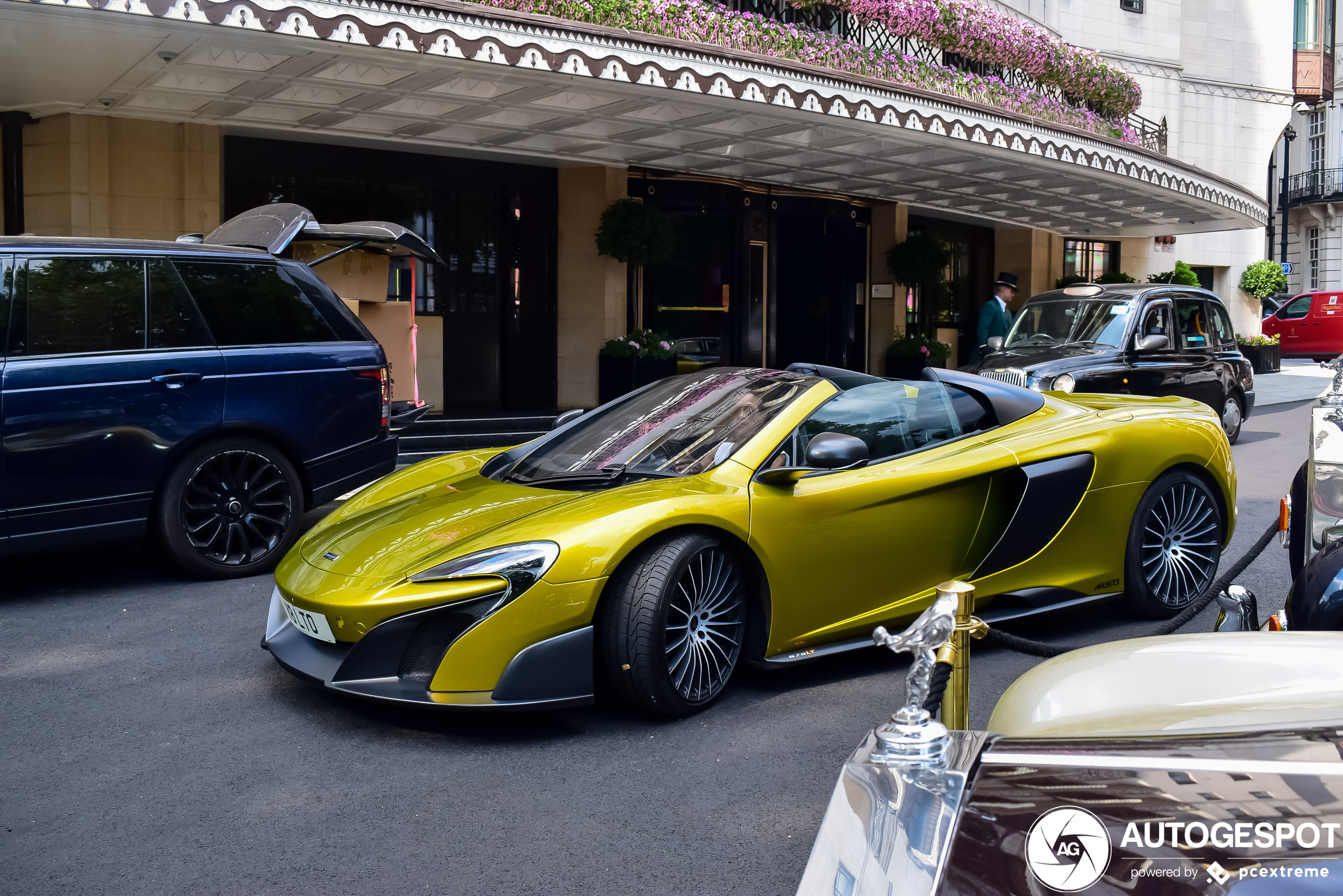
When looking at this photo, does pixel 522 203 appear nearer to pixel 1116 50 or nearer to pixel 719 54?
pixel 719 54

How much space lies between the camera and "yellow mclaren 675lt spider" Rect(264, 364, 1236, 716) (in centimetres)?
371

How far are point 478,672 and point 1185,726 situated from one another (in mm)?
2487

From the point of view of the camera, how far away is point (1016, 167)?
16.0 metres

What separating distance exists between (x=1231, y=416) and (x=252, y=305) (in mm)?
10612

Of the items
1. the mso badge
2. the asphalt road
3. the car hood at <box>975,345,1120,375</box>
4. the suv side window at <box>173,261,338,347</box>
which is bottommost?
the asphalt road

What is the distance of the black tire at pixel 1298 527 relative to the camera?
4.45 meters

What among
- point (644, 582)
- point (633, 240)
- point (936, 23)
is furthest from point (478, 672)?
point (936, 23)

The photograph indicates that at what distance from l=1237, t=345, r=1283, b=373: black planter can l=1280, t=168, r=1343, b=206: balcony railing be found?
24262 mm

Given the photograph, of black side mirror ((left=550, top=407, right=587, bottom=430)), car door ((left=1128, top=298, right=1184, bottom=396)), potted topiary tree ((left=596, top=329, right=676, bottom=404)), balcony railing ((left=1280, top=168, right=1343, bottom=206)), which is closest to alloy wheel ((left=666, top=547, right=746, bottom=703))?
black side mirror ((left=550, top=407, right=587, bottom=430))

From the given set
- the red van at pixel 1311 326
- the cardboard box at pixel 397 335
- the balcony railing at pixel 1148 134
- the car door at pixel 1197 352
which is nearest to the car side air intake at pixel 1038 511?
the cardboard box at pixel 397 335

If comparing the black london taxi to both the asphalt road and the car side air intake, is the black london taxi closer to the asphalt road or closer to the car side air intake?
the car side air intake

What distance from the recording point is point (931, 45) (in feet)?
60.1

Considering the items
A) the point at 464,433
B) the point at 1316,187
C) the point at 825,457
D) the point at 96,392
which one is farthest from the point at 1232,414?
the point at 1316,187

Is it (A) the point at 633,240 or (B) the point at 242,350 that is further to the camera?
(A) the point at 633,240
